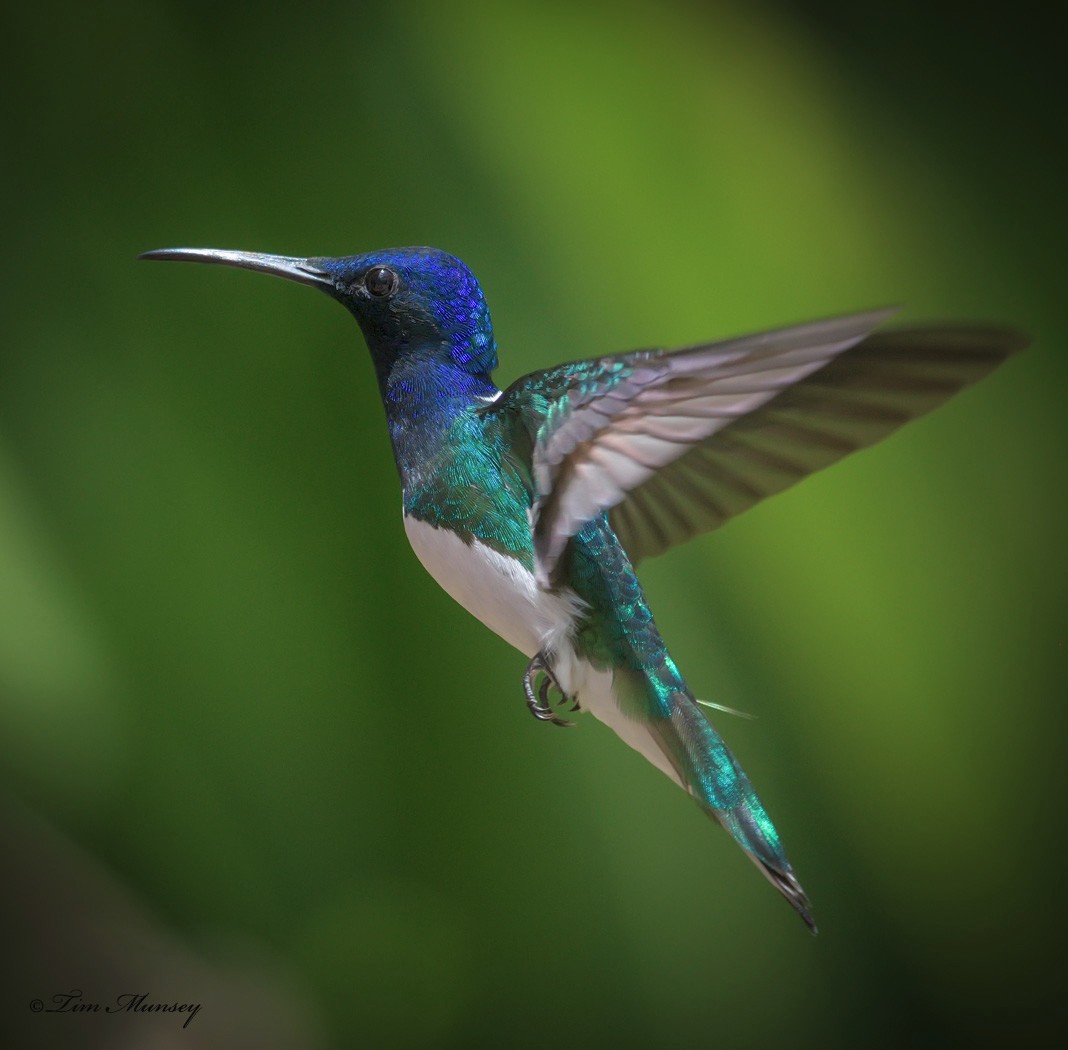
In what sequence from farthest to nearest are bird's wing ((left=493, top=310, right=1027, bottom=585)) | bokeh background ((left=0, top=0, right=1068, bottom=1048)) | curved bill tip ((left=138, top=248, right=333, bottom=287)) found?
bokeh background ((left=0, top=0, right=1068, bottom=1048)), curved bill tip ((left=138, top=248, right=333, bottom=287)), bird's wing ((left=493, top=310, right=1027, bottom=585))

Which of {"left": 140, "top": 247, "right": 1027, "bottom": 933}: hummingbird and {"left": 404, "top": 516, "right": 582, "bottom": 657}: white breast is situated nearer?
{"left": 140, "top": 247, "right": 1027, "bottom": 933}: hummingbird

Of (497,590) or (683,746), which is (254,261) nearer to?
(497,590)

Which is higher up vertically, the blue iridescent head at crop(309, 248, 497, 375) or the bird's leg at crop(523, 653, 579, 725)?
the blue iridescent head at crop(309, 248, 497, 375)

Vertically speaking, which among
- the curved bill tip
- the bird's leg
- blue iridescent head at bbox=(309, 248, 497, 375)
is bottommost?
the bird's leg

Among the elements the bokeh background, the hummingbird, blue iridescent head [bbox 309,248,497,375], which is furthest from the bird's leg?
the bokeh background

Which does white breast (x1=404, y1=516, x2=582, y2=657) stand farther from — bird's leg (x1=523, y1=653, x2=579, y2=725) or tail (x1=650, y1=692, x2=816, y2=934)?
tail (x1=650, y1=692, x2=816, y2=934)

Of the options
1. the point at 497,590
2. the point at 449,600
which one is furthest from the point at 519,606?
the point at 449,600

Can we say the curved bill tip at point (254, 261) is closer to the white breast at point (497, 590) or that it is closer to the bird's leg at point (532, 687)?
the white breast at point (497, 590)
